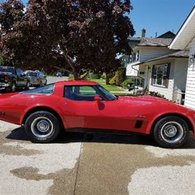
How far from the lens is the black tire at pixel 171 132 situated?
728 centimetres

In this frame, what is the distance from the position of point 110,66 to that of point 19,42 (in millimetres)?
5043

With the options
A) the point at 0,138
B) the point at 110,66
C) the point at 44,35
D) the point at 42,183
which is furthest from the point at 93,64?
the point at 42,183

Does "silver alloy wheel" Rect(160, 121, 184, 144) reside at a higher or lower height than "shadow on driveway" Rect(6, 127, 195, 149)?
higher

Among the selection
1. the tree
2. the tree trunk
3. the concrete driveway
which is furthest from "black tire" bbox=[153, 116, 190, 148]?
the tree trunk

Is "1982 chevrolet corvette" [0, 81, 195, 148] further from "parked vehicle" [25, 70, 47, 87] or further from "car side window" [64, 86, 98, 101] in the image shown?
"parked vehicle" [25, 70, 47, 87]

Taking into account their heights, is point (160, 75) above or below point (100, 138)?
above

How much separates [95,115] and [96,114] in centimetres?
3

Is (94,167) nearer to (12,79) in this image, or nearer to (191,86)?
(191,86)

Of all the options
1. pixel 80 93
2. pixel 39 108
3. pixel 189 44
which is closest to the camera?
pixel 39 108

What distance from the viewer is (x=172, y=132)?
24.1 feet

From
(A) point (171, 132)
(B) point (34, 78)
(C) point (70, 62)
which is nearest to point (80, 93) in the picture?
(A) point (171, 132)

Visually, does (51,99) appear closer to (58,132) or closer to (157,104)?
(58,132)

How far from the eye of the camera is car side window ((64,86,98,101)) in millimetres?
7496

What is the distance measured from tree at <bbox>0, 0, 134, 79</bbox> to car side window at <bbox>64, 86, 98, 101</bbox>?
916 centimetres
